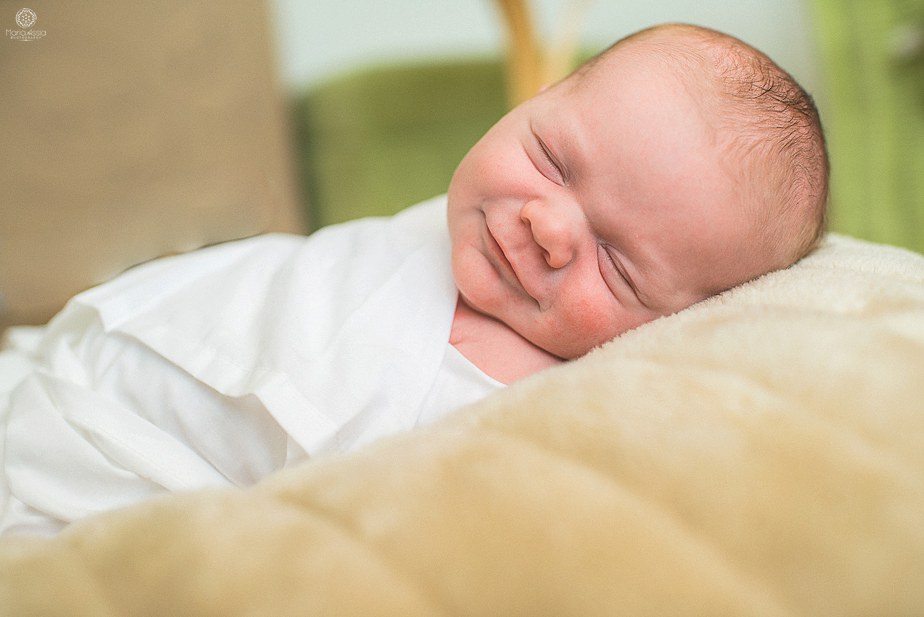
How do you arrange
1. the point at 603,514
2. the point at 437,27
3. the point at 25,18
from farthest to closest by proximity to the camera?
the point at 437,27 < the point at 25,18 < the point at 603,514

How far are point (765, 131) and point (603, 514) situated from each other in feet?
1.83

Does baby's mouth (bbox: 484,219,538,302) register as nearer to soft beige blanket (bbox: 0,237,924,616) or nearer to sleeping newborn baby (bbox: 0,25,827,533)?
sleeping newborn baby (bbox: 0,25,827,533)

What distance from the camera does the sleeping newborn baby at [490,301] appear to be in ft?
2.65

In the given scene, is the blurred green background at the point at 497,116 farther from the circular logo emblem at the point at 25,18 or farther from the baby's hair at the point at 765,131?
the baby's hair at the point at 765,131

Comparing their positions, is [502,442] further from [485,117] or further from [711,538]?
[485,117]

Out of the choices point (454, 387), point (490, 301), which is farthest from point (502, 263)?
point (454, 387)

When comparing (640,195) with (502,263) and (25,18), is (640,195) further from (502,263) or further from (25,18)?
(25,18)

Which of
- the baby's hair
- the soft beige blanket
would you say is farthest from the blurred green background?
the soft beige blanket

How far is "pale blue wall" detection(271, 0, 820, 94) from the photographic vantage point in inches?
84.4

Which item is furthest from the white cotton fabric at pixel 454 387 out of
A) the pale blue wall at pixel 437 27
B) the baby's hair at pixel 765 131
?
the pale blue wall at pixel 437 27

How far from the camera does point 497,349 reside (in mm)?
894

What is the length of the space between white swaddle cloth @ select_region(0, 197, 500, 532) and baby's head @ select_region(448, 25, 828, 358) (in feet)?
0.37

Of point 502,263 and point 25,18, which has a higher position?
point 25,18

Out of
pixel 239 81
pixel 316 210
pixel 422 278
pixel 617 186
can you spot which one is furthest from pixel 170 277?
pixel 316 210
